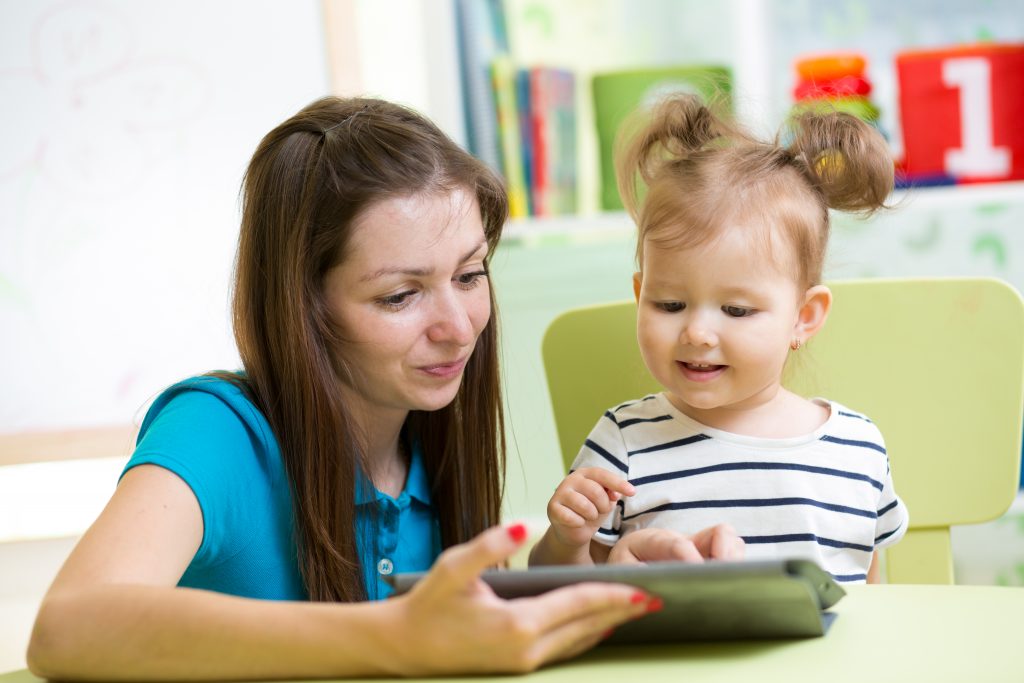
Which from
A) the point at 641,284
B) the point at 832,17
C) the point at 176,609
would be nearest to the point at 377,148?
the point at 641,284

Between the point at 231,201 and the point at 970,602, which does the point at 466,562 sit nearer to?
the point at 970,602

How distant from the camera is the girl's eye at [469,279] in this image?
3.78ft

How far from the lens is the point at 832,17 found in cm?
290

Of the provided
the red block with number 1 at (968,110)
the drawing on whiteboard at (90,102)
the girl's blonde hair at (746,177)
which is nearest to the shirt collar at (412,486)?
the girl's blonde hair at (746,177)

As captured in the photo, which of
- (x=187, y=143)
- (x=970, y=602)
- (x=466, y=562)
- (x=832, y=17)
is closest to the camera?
(x=466, y=562)

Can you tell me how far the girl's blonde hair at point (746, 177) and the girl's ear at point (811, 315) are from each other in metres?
0.02

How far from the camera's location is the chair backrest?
1.28 meters

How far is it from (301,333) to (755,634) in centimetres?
56

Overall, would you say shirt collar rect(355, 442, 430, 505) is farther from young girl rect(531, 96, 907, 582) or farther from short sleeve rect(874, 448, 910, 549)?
short sleeve rect(874, 448, 910, 549)

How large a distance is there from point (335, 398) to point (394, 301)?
11cm

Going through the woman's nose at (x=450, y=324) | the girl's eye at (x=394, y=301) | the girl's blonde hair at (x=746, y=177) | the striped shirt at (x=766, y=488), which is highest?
the girl's blonde hair at (x=746, y=177)

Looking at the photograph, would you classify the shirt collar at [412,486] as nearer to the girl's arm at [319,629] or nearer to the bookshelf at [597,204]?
the girl's arm at [319,629]

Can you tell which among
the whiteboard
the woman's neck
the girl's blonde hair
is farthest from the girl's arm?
the whiteboard

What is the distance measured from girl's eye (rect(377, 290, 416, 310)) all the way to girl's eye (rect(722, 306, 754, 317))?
313 mm
